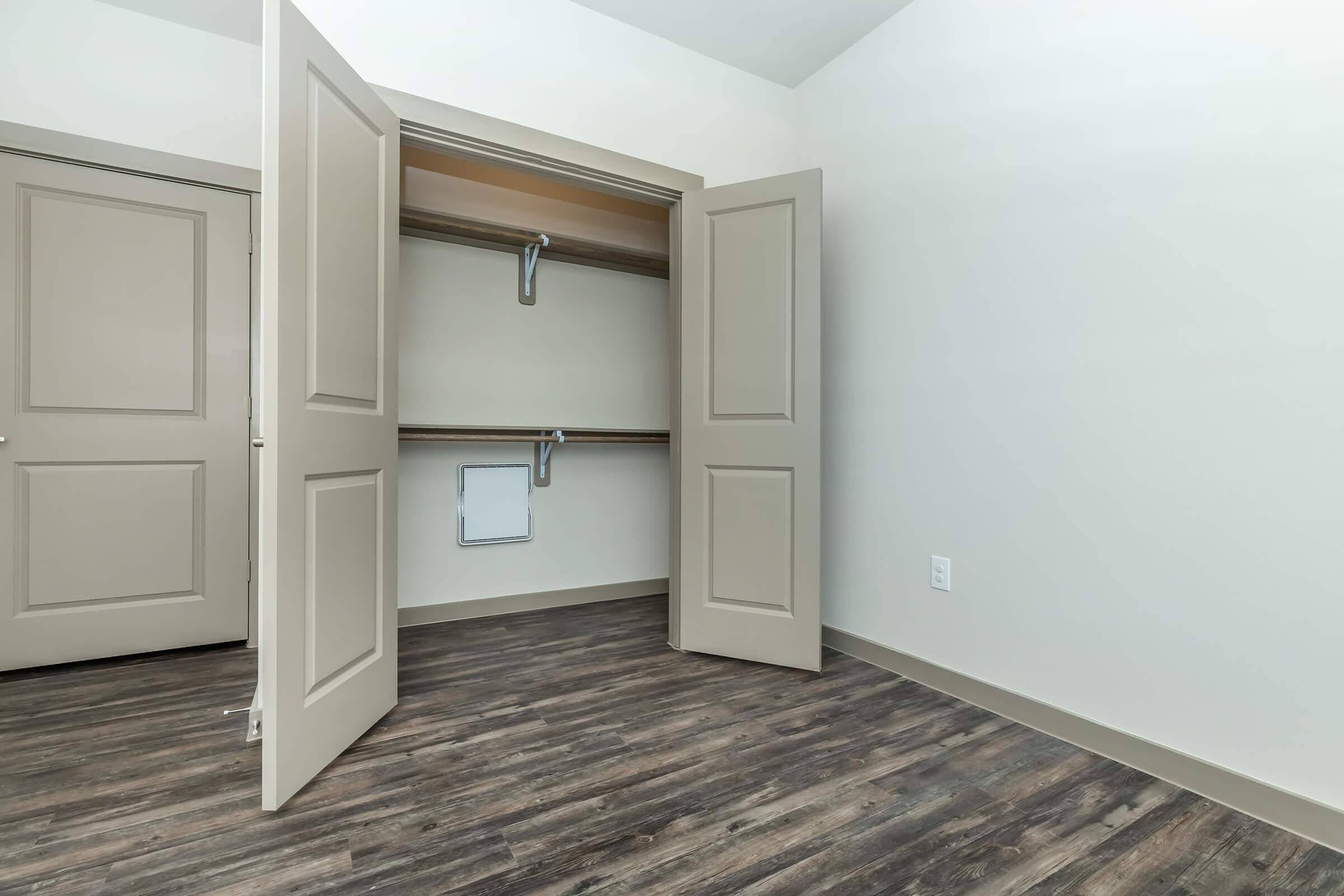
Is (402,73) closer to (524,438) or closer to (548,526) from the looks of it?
(524,438)

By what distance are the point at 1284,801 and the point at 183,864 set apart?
8.31 ft

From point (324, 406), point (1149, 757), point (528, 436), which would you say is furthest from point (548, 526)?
point (1149, 757)

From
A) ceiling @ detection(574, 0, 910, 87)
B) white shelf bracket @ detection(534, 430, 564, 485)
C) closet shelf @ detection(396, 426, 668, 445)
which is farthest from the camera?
white shelf bracket @ detection(534, 430, 564, 485)

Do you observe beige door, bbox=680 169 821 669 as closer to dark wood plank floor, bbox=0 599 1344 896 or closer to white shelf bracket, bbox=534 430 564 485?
dark wood plank floor, bbox=0 599 1344 896

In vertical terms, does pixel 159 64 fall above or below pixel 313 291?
above

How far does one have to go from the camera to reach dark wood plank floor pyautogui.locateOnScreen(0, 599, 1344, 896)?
132 centimetres

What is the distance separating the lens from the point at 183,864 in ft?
4.36

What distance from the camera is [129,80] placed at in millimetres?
2582

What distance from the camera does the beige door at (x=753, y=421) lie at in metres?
2.55

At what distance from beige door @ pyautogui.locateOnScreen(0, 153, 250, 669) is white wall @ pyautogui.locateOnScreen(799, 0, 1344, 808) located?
277cm

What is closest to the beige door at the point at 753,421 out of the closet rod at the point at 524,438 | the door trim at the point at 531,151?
the door trim at the point at 531,151

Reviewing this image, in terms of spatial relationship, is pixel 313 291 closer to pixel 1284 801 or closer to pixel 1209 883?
pixel 1209 883

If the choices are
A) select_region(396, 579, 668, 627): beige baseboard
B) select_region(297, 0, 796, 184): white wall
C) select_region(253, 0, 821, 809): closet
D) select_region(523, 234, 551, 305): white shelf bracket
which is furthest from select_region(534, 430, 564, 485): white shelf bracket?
select_region(297, 0, 796, 184): white wall

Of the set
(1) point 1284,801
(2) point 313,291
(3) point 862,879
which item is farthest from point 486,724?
(1) point 1284,801
